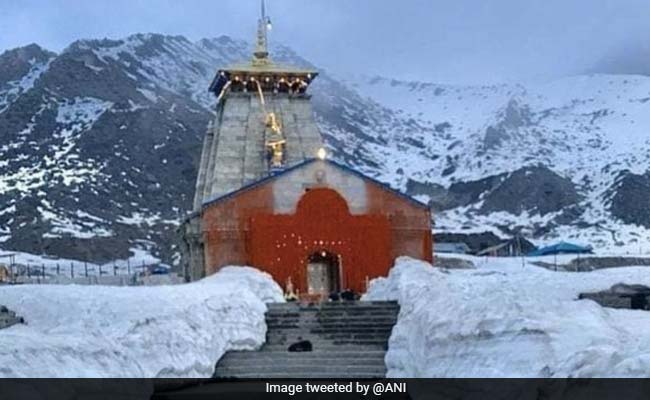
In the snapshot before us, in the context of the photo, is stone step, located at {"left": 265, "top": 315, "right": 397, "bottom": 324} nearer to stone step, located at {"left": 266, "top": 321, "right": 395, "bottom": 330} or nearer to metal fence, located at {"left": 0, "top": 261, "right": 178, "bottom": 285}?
stone step, located at {"left": 266, "top": 321, "right": 395, "bottom": 330}

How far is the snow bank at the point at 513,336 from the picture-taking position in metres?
9.17

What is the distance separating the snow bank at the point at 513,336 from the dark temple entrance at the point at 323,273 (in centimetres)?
1194

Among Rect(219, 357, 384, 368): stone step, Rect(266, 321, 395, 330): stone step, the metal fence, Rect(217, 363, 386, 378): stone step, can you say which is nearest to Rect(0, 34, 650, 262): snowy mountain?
the metal fence

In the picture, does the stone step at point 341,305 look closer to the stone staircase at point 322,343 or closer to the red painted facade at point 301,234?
the stone staircase at point 322,343

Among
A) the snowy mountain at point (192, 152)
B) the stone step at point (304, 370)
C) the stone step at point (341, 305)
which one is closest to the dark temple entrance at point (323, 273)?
the stone step at point (341, 305)

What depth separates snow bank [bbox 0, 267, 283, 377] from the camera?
11.2m

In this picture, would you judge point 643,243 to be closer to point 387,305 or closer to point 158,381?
point 387,305

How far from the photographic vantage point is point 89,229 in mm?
84500

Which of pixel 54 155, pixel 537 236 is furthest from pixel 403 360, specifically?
pixel 54 155

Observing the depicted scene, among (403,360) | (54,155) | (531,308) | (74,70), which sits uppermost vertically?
(74,70)

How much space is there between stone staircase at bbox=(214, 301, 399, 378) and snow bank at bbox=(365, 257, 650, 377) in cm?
73

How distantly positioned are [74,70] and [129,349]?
12079 centimetres

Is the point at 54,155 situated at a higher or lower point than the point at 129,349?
higher
